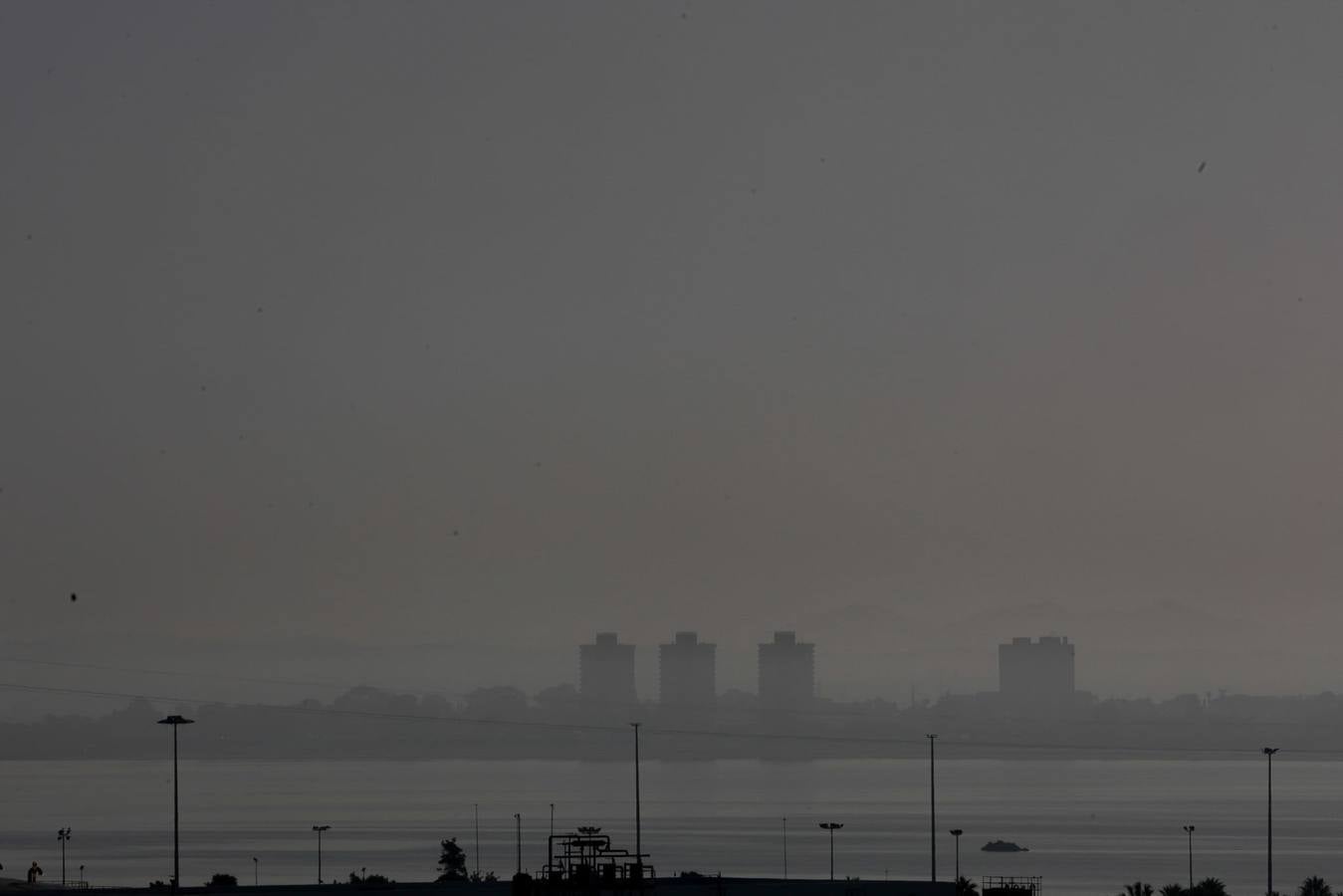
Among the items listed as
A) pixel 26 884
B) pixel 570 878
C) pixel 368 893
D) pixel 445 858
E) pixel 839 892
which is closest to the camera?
pixel 570 878

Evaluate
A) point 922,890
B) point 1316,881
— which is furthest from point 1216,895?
point 922,890

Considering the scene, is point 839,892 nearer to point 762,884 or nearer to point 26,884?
point 762,884

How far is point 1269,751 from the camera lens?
123 metres

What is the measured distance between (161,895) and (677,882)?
2773cm

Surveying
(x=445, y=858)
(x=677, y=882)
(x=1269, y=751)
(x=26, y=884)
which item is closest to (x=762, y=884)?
(x=677, y=882)

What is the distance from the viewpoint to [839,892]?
94812 millimetres

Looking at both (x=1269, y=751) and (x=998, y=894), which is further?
(x=1269, y=751)

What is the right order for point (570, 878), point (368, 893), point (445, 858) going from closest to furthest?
1. point (570, 878)
2. point (368, 893)
3. point (445, 858)

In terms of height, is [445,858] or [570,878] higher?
[570,878]

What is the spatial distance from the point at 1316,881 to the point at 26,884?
263ft

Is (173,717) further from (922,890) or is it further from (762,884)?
(922,890)

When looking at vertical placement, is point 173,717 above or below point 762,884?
above

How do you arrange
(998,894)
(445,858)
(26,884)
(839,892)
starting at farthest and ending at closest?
(445,858)
(26,884)
(839,892)
(998,894)

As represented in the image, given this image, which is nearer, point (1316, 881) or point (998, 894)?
point (998, 894)
